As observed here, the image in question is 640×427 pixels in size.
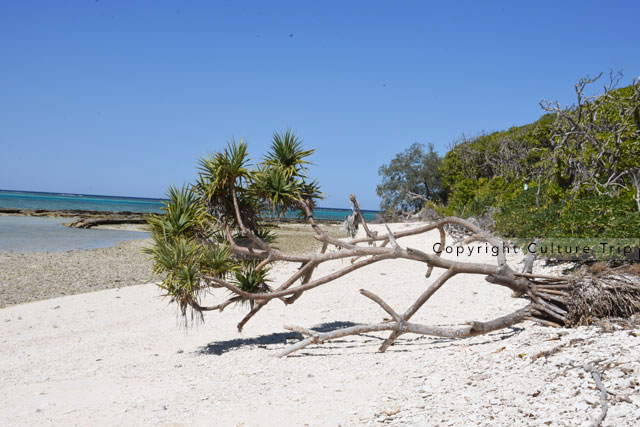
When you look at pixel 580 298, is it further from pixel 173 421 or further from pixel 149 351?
pixel 149 351

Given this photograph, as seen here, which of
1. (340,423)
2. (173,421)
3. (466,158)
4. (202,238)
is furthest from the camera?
(466,158)

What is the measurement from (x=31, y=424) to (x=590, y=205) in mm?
9404

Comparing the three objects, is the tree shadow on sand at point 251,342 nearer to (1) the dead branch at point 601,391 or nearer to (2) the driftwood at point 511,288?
(2) the driftwood at point 511,288

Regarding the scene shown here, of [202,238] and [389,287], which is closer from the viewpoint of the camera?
[202,238]

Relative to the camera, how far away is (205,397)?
5.12m

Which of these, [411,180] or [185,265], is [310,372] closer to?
[185,265]

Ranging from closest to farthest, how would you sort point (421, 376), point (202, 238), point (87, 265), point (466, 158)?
point (421, 376), point (202, 238), point (87, 265), point (466, 158)

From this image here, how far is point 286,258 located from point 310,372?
1839mm

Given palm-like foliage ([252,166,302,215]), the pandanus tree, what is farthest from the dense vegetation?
palm-like foliage ([252,166,302,215])

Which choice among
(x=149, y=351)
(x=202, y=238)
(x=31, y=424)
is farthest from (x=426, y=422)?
(x=149, y=351)

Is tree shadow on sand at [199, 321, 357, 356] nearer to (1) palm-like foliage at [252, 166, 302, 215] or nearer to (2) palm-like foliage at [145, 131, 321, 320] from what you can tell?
(2) palm-like foliage at [145, 131, 321, 320]

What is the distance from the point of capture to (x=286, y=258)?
702 centimetres

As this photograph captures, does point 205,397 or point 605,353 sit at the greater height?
point 605,353

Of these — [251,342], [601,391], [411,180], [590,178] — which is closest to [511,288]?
[601,391]
